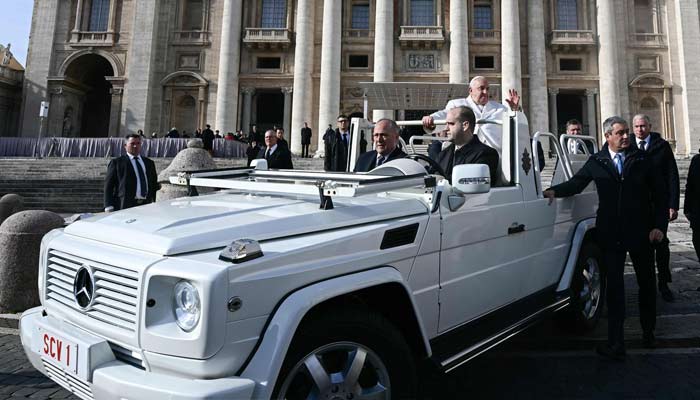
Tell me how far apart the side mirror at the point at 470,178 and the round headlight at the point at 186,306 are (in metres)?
1.58

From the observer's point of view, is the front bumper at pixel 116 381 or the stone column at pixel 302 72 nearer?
the front bumper at pixel 116 381

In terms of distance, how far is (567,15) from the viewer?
1097 inches

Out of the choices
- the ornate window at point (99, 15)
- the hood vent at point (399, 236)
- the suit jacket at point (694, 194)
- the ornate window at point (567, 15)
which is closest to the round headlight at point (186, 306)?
the hood vent at point (399, 236)

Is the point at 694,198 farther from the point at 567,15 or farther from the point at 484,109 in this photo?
the point at 567,15

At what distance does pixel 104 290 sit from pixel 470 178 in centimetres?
201

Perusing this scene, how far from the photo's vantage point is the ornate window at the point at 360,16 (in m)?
28.7

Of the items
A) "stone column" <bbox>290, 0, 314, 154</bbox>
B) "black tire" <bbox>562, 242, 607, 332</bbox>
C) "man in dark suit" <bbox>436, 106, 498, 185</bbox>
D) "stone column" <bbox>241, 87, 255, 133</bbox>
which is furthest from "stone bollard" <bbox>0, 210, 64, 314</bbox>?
"stone column" <bbox>241, 87, 255, 133</bbox>

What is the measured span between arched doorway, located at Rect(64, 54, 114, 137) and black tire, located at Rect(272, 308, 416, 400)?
111ft

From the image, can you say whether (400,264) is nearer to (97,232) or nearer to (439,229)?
(439,229)

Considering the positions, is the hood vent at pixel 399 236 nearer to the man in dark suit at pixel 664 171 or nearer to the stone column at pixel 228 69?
the man in dark suit at pixel 664 171

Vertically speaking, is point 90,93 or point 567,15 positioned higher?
point 567,15

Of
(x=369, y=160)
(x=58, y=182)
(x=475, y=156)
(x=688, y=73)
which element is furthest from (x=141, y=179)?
(x=688, y=73)

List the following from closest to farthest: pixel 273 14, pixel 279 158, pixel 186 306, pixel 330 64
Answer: pixel 186 306 → pixel 279 158 → pixel 330 64 → pixel 273 14

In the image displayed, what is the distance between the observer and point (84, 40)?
29.0 m
